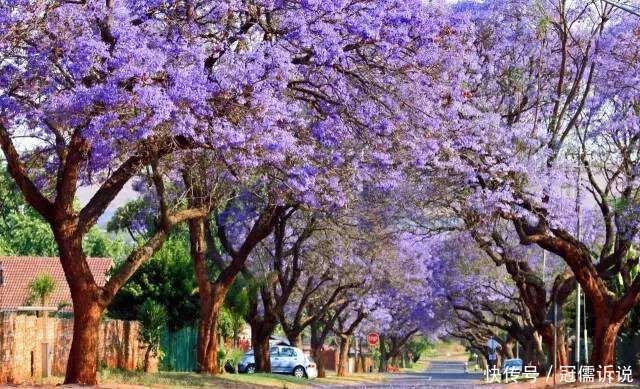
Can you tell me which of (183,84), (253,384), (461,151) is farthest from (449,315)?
(183,84)

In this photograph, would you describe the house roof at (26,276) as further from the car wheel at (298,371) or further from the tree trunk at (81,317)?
the tree trunk at (81,317)

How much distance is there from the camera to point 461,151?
2814 centimetres

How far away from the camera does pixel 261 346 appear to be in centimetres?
4284

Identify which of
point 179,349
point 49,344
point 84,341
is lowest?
point 179,349

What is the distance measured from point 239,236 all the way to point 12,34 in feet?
77.1

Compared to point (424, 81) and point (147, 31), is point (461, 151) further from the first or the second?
point (147, 31)

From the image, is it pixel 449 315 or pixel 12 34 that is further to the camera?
pixel 449 315

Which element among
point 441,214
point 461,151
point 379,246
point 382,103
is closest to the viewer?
point 382,103

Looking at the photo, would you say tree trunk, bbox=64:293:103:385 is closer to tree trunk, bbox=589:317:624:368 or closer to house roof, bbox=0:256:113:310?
tree trunk, bbox=589:317:624:368

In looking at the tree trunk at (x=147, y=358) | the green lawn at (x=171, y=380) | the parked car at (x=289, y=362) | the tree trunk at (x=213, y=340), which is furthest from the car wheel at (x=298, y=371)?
the tree trunk at (x=213, y=340)

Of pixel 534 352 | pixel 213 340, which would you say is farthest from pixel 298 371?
pixel 213 340

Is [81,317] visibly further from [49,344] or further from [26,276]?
[26,276]

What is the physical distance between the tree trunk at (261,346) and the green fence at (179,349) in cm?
231

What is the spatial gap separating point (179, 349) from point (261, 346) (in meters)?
3.42
